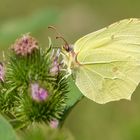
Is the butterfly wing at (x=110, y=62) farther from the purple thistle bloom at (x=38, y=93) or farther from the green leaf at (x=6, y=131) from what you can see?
the green leaf at (x=6, y=131)

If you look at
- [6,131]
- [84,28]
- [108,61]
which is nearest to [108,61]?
[108,61]

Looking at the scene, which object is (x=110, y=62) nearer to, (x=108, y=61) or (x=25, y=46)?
(x=108, y=61)

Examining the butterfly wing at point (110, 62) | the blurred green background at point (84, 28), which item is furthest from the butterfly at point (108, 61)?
the blurred green background at point (84, 28)

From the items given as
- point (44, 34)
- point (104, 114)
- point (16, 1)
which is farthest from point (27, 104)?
point (16, 1)

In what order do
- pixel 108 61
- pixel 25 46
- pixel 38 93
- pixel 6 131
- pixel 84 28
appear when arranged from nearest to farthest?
pixel 6 131, pixel 38 93, pixel 25 46, pixel 108 61, pixel 84 28

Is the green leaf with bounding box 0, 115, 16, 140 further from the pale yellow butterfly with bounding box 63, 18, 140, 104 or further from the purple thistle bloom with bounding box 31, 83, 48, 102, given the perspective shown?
the pale yellow butterfly with bounding box 63, 18, 140, 104

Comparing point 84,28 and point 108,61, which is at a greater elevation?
point 108,61
